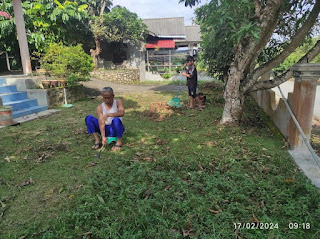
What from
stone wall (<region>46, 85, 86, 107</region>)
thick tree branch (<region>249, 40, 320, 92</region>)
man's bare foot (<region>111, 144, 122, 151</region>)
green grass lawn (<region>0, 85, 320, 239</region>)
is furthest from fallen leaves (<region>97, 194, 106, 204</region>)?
stone wall (<region>46, 85, 86, 107</region>)

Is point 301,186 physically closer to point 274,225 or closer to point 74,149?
point 274,225

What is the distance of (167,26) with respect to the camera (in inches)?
873

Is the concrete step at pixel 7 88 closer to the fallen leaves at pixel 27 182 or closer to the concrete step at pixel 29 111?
the concrete step at pixel 29 111

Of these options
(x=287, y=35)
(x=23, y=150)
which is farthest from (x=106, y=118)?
(x=287, y=35)

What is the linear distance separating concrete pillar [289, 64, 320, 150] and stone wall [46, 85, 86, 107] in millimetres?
7434

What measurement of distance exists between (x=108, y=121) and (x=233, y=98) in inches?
114

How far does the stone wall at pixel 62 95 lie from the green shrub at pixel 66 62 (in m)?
0.40

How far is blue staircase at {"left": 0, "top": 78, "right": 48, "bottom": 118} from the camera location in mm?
7197

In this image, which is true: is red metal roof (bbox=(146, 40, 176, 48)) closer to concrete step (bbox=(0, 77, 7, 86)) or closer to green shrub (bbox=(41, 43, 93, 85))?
green shrub (bbox=(41, 43, 93, 85))

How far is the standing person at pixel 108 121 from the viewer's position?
4297 mm

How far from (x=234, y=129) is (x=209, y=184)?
2502 millimetres

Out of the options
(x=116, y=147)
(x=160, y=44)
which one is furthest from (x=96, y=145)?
(x=160, y=44)

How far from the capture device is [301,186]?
300 centimetres

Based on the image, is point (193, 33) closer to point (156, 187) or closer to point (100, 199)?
point (156, 187)
